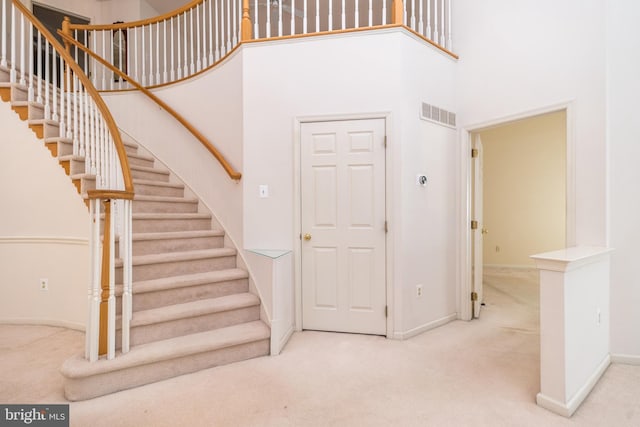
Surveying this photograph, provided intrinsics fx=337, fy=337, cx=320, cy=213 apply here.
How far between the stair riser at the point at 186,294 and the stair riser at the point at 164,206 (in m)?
1.11

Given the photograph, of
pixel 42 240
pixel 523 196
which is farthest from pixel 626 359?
pixel 42 240

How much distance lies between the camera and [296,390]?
2.16 metres

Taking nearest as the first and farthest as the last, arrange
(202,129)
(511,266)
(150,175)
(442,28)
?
(442,28)
(202,129)
(150,175)
(511,266)

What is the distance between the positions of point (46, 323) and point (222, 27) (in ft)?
11.4

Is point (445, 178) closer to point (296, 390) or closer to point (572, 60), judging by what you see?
point (572, 60)

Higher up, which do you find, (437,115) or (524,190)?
(437,115)

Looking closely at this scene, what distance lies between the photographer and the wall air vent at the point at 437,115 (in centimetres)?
321

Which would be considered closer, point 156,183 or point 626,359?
point 626,359

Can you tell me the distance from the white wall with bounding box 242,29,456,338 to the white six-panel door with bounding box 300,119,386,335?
0.11 m

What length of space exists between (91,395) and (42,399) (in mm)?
290

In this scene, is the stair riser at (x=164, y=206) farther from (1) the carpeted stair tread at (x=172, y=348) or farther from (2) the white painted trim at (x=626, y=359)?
A: (2) the white painted trim at (x=626, y=359)

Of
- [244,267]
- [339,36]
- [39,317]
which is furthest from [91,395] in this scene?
[339,36]

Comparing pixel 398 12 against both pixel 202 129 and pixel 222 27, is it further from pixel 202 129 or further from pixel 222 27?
pixel 202 129

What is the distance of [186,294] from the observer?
2809mm
